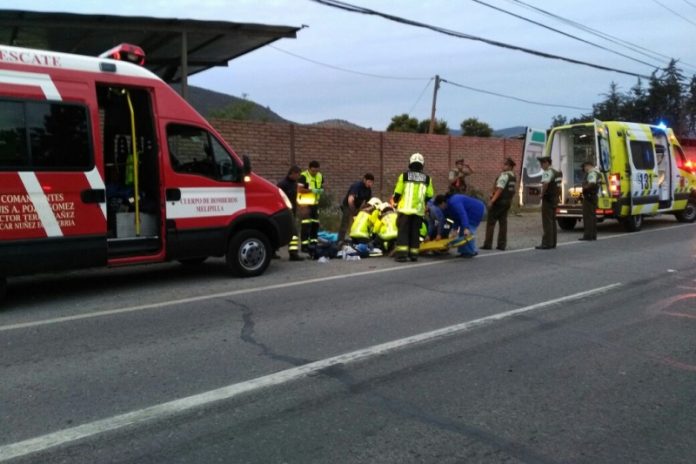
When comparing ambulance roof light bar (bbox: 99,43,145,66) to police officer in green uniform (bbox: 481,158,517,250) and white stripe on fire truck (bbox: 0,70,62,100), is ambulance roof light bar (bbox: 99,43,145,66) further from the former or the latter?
police officer in green uniform (bbox: 481,158,517,250)

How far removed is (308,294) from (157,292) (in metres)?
1.95

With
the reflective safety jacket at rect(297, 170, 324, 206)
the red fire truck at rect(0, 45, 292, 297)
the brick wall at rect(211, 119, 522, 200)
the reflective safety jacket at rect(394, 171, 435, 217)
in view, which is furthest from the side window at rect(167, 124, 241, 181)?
the brick wall at rect(211, 119, 522, 200)

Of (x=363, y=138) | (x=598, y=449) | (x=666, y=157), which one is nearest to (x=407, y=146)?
(x=363, y=138)

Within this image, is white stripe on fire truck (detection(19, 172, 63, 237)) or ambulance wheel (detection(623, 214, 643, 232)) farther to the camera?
ambulance wheel (detection(623, 214, 643, 232))

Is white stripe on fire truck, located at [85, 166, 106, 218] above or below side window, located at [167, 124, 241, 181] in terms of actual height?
below

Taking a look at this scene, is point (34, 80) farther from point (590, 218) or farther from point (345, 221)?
point (590, 218)

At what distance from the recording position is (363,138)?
55.4 ft

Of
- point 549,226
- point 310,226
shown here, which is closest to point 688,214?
point 549,226

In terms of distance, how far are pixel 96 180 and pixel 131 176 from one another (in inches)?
39.6

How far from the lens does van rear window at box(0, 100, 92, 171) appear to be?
618cm

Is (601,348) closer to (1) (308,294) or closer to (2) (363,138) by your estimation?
(1) (308,294)

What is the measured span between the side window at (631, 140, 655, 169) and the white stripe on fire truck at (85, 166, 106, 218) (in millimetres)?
12477

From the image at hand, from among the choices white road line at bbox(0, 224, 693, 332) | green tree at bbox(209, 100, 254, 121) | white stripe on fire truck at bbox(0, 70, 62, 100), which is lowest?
white road line at bbox(0, 224, 693, 332)

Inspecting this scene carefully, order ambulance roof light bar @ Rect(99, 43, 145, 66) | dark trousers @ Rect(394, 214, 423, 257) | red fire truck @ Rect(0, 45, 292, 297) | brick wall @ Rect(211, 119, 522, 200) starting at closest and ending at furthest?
1. red fire truck @ Rect(0, 45, 292, 297)
2. ambulance roof light bar @ Rect(99, 43, 145, 66)
3. dark trousers @ Rect(394, 214, 423, 257)
4. brick wall @ Rect(211, 119, 522, 200)
